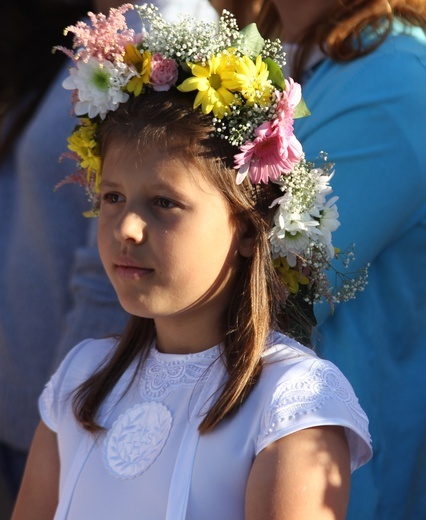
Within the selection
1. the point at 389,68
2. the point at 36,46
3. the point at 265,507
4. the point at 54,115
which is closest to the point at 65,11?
the point at 36,46

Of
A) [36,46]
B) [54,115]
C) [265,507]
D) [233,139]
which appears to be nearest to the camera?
[265,507]

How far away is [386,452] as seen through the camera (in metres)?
2.69

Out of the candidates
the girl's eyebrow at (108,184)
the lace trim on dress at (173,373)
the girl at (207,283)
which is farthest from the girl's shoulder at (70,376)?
the girl's eyebrow at (108,184)

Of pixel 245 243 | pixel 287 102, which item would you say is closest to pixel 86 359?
pixel 245 243

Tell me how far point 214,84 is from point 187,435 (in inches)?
32.1

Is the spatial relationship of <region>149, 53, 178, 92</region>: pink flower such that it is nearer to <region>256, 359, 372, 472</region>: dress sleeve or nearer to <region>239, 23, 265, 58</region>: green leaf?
<region>239, 23, 265, 58</region>: green leaf

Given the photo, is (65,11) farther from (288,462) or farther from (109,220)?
(288,462)

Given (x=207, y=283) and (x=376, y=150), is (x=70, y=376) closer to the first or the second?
(x=207, y=283)

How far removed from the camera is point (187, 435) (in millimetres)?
2297

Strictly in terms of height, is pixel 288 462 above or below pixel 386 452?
above

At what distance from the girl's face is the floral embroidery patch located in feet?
0.80

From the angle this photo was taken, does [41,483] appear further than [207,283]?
Yes

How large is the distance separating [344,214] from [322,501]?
0.79m

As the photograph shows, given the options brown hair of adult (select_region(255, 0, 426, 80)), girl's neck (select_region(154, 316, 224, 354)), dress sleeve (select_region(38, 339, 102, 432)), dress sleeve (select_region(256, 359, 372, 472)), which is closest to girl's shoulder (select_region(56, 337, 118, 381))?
dress sleeve (select_region(38, 339, 102, 432))
